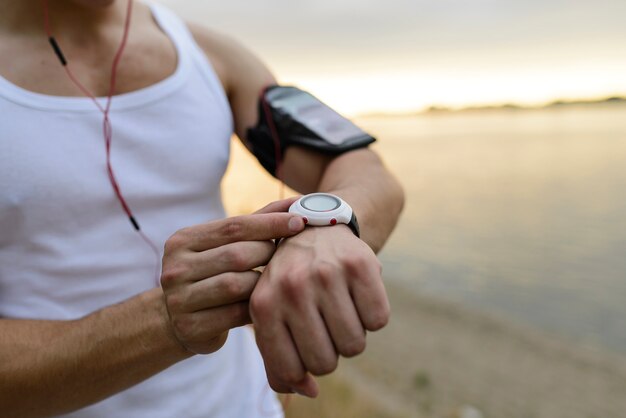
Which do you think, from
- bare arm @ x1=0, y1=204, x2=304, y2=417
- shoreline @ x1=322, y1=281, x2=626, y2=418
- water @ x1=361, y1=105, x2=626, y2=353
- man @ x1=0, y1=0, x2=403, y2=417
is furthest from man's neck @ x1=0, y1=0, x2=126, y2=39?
water @ x1=361, y1=105, x2=626, y2=353

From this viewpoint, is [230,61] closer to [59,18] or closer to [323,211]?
[59,18]

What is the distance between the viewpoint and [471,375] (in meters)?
6.98

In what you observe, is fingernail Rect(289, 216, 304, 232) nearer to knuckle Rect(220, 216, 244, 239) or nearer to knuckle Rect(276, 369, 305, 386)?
knuckle Rect(220, 216, 244, 239)

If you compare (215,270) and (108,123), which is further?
(108,123)

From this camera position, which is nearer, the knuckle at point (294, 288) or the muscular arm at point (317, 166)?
the knuckle at point (294, 288)

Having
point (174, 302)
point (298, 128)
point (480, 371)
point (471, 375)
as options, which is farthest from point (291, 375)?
point (480, 371)

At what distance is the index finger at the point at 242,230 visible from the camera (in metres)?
0.90

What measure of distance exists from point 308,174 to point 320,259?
0.71 m

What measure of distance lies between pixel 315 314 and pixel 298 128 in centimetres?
79

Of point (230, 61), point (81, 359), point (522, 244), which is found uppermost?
point (230, 61)

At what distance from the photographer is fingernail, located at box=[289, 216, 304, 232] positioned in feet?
3.04

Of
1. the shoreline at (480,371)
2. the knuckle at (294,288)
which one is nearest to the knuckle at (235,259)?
the knuckle at (294,288)

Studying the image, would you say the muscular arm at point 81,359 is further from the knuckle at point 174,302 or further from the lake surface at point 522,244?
the lake surface at point 522,244

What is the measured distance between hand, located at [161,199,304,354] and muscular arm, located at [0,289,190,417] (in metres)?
0.12
